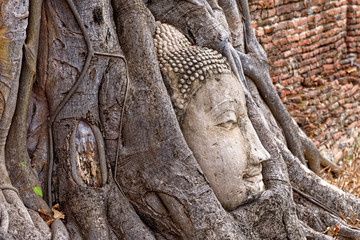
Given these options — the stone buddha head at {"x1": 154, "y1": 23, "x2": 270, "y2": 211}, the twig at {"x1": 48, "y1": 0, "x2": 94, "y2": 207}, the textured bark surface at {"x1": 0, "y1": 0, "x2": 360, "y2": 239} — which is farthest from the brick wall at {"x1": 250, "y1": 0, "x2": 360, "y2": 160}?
the twig at {"x1": 48, "y1": 0, "x2": 94, "y2": 207}

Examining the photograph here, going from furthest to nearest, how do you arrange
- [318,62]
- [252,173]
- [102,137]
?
[318,62] → [252,173] → [102,137]

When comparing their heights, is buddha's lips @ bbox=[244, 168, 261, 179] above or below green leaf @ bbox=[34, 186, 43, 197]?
below

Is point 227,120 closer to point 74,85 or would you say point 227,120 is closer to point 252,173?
point 252,173

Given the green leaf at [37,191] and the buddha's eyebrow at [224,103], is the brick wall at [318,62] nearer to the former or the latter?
the buddha's eyebrow at [224,103]

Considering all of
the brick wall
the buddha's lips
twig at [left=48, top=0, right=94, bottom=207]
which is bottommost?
the brick wall

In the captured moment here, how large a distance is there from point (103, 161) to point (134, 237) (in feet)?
1.27

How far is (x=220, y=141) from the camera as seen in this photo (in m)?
2.79

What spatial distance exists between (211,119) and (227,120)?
8 cm

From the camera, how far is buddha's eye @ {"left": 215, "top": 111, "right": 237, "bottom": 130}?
9.20 ft

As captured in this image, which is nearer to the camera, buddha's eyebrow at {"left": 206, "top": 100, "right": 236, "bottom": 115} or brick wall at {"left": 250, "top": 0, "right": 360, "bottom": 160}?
buddha's eyebrow at {"left": 206, "top": 100, "right": 236, "bottom": 115}

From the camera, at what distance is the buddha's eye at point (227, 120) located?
2805mm

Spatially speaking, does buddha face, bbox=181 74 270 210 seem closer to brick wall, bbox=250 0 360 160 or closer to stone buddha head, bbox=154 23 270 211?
stone buddha head, bbox=154 23 270 211

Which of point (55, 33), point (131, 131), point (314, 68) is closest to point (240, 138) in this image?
point (131, 131)

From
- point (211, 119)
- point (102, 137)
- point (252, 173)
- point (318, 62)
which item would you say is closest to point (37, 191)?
point (102, 137)
